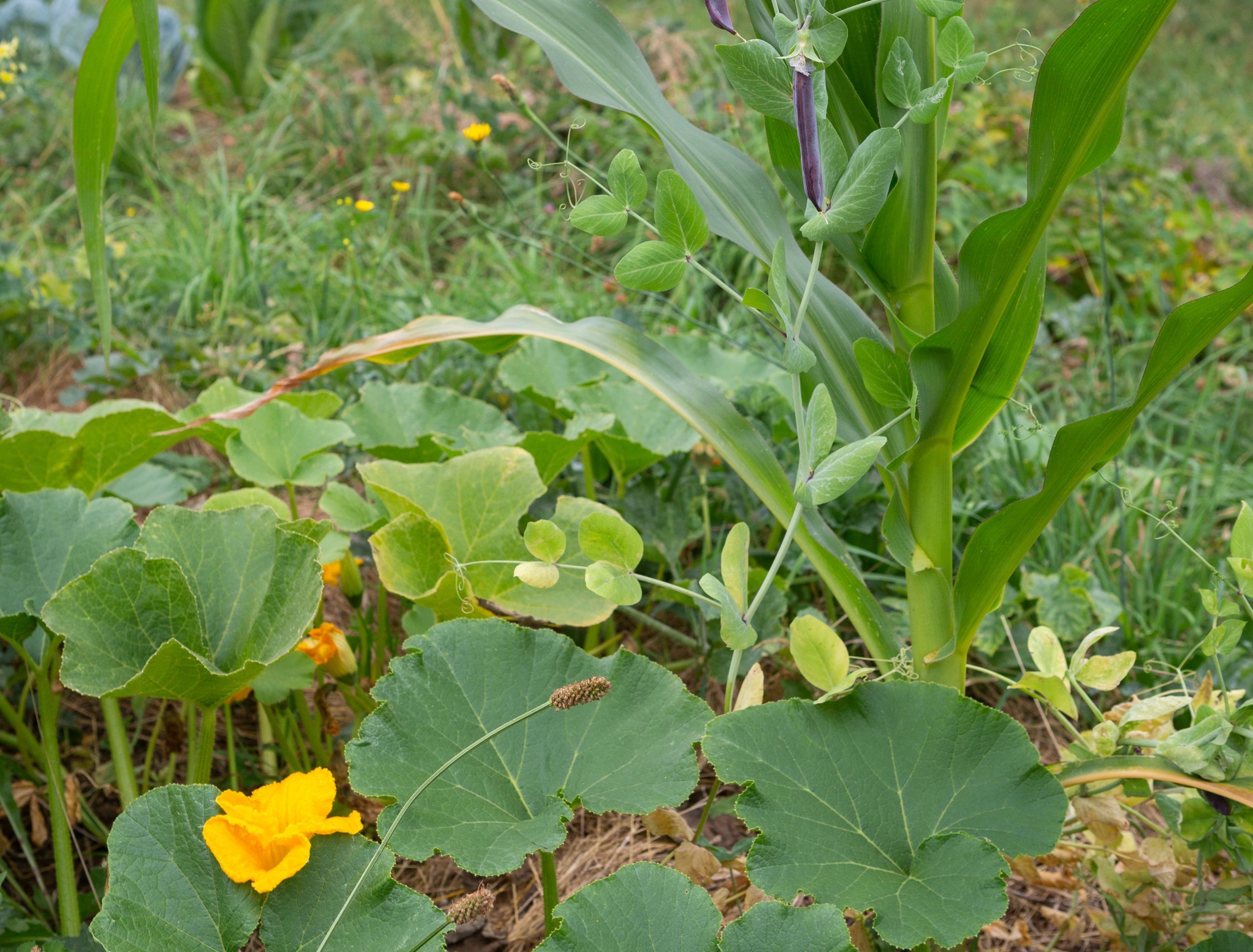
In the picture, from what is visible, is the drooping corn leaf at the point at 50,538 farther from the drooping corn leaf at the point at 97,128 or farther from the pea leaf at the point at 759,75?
the pea leaf at the point at 759,75

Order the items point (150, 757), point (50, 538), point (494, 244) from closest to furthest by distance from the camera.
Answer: point (50, 538) → point (150, 757) → point (494, 244)

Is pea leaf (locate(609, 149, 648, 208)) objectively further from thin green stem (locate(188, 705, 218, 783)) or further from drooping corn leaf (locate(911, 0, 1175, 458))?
thin green stem (locate(188, 705, 218, 783))

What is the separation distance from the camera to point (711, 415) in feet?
3.36

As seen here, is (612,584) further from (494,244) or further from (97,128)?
(494,244)

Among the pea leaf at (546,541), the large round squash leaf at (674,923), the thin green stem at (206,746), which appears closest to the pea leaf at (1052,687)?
the large round squash leaf at (674,923)

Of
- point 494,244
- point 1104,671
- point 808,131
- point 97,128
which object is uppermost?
point 97,128

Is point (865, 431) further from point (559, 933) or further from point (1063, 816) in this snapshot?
point (559, 933)

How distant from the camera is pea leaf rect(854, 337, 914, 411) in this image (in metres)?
0.87

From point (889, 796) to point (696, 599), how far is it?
26 cm

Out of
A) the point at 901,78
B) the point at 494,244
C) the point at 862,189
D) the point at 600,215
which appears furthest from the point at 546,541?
the point at 494,244

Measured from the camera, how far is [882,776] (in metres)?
0.78

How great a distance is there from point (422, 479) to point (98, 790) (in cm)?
56

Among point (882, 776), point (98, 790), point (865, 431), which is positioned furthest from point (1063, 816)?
point (98, 790)

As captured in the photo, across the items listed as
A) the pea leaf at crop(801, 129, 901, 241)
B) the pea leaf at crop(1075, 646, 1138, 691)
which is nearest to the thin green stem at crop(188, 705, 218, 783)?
the pea leaf at crop(801, 129, 901, 241)
